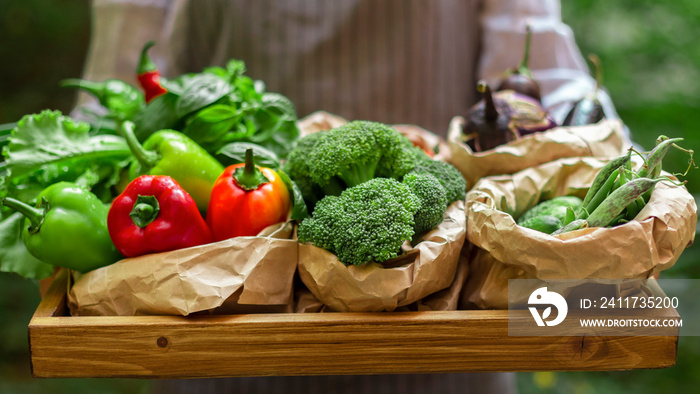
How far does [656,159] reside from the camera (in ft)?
2.29

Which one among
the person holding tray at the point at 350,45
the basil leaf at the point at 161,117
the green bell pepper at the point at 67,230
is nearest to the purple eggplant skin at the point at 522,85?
the person holding tray at the point at 350,45

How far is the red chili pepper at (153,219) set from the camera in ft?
2.49

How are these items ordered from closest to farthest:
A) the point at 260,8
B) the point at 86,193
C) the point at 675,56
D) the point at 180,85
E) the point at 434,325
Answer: the point at 434,325, the point at 86,193, the point at 180,85, the point at 260,8, the point at 675,56

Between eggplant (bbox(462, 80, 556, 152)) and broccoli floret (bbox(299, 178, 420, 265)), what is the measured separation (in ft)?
0.91

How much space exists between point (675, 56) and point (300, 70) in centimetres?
199

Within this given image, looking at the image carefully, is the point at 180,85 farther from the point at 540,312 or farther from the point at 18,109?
the point at 18,109

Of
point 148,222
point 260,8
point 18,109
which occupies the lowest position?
point 18,109

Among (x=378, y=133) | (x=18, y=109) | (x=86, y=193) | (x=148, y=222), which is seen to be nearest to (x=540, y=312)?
(x=378, y=133)

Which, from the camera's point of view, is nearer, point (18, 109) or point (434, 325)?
point (434, 325)

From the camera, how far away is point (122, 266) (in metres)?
0.76

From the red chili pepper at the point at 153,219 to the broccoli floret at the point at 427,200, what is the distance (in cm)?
32

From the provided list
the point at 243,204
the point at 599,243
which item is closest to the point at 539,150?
the point at 599,243

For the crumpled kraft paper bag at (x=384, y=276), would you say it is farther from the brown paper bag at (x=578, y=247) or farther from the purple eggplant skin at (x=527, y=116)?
the purple eggplant skin at (x=527, y=116)

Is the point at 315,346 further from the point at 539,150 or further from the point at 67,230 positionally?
the point at 539,150
